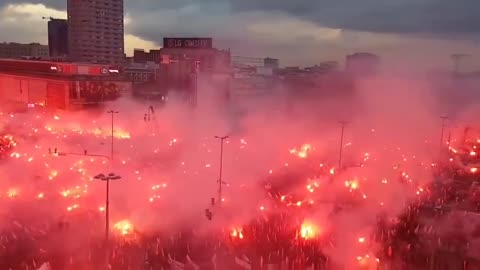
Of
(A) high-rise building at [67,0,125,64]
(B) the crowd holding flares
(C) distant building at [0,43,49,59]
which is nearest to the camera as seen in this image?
(B) the crowd holding flares

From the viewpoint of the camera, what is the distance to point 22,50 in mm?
103562

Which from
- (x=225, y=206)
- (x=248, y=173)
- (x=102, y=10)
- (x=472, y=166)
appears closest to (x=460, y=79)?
(x=472, y=166)

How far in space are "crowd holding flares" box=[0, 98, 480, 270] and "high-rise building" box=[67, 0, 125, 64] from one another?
6387cm

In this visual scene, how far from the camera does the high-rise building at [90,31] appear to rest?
88.4m

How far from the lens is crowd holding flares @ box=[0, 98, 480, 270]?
47.4 feet

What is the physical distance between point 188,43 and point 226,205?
121 ft

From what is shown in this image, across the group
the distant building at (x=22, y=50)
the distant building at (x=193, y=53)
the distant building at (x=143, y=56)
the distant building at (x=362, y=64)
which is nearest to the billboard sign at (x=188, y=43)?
the distant building at (x=193, y=53)

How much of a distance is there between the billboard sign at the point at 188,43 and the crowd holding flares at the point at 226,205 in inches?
1000

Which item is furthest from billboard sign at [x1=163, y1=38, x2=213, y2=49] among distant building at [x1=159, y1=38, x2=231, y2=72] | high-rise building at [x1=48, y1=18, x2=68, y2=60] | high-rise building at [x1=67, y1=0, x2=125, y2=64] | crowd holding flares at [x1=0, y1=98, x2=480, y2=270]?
high-rise building at [x1=48, y1=18, x2=68, y2=60]

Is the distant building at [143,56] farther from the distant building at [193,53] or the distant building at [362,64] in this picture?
the distant building at [362,64]

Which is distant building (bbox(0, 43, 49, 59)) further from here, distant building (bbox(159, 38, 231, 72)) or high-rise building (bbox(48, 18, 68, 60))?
distant building (bbox(159, 38, 231, 72))

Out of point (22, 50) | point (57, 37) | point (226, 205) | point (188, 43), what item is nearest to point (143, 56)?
point (57, 37)

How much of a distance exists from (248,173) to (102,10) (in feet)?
247

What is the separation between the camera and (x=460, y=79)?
1535 inches
